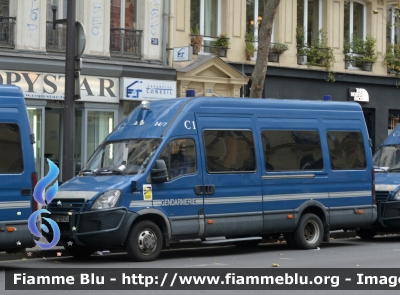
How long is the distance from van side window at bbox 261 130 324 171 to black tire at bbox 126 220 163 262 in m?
2.74

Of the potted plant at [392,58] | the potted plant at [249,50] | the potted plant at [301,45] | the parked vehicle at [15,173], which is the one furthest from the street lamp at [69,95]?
the potted plant at [392,58]

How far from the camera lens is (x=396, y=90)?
33.6 metres

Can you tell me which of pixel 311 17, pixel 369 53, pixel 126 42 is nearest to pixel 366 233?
pixel 126 42

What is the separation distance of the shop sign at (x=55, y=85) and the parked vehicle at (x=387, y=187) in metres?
8.45

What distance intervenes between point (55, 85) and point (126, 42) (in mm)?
2942

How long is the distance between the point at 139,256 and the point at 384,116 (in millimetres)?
20797

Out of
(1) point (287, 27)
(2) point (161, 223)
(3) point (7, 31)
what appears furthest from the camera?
(1) point (287, 27)

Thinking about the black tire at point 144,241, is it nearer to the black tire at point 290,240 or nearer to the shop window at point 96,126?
the black tire at point 290,240

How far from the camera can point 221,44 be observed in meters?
27.4

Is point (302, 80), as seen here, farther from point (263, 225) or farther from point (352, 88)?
point (263, 225)

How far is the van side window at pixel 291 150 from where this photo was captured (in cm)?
1612

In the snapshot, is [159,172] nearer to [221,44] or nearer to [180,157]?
[180,157]

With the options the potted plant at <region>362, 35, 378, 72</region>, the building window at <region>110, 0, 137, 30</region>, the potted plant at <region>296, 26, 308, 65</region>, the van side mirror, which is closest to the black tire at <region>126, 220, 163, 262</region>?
the van side mirror

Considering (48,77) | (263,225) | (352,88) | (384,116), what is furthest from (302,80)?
(263,225)
